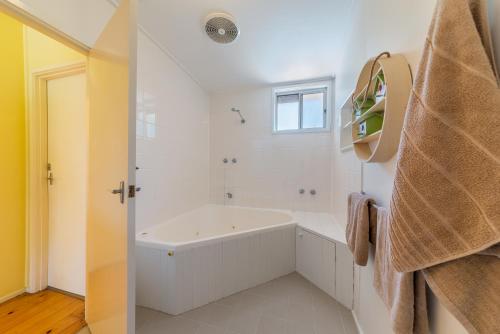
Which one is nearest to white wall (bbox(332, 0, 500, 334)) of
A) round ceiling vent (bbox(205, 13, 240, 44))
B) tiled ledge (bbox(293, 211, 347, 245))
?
tiled ledge (bbox(293, 211, 347, 245))

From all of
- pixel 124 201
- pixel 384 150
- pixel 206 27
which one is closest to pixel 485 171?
pixel 384 150

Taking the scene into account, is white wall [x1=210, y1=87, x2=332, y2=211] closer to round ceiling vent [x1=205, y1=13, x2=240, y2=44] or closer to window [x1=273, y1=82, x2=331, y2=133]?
window [x1=273, y1=82, x2=331, y2=133]

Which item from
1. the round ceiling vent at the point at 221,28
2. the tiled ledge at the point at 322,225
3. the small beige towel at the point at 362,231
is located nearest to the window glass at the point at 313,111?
the tiled ledge at the point at 322,225

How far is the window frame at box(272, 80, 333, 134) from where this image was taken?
8.55 feet

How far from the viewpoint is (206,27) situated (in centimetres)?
171

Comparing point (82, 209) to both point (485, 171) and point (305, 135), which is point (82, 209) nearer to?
point (485, 171)

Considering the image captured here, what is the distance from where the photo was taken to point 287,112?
285 centimetres

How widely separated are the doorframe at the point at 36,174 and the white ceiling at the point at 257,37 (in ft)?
3.24

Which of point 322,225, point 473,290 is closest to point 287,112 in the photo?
point 322,225

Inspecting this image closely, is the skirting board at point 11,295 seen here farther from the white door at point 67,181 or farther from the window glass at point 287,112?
the window glass at point 287,112

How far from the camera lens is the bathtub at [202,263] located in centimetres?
149

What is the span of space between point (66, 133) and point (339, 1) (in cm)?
248

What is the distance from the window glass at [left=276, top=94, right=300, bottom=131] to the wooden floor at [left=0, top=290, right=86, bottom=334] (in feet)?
9.27

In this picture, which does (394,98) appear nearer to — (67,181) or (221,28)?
(221,28)
